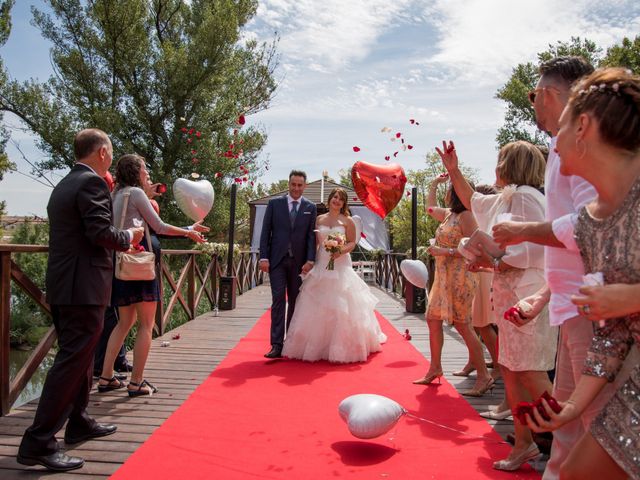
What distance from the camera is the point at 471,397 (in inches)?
173

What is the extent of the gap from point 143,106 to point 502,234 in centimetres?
1743

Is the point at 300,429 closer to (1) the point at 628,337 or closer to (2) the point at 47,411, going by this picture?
(2) the point at 47,411

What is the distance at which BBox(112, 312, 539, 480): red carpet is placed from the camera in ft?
9.39

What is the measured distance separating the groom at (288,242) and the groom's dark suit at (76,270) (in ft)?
9.55

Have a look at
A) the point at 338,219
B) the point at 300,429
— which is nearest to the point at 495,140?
the point at 338,219

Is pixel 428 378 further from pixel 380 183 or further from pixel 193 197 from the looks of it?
pixel 380 183

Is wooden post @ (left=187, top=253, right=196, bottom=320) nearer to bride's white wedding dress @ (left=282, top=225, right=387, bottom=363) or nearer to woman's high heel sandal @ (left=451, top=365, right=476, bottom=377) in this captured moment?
bride's white wedding dress @ (left=282, top=225, right=387, bottom=363)

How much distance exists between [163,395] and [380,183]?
4.48 metres

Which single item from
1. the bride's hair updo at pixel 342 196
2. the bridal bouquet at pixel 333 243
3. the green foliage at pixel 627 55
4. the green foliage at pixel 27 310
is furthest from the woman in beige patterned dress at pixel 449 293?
the green foliage at pixel 627 55

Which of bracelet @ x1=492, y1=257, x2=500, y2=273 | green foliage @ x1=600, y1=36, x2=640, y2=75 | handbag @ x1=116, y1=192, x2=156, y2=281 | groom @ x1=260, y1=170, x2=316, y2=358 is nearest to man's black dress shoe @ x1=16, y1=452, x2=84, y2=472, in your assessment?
handbag @ x1=116, y1=192, x2=156, y2=281

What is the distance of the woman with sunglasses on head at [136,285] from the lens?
406 centimetres

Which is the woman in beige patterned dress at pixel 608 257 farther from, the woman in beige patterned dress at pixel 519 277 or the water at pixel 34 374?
the water at pixel 34 374

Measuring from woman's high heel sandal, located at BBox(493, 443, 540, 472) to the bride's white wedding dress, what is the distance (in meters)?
2.71

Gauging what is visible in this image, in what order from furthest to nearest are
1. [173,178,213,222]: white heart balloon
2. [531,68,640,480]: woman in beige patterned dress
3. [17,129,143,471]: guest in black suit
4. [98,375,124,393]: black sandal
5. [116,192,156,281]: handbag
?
[173,178,213,222]: white heart balloon < [98,375,124,393]: black sandal < [116,192,156,281]: handbag < [17,129,143,471]: guest in black suit < [531,68,640,480]: woman in beige patterned dress
